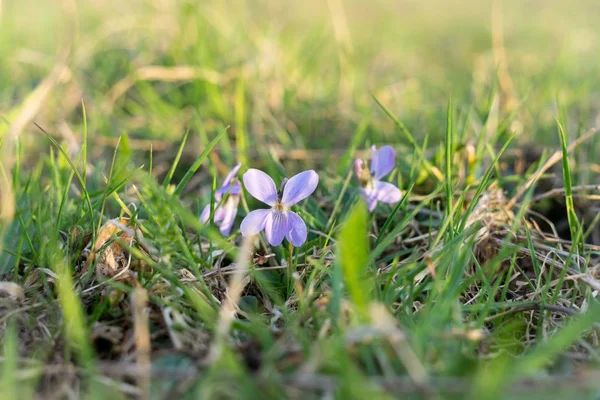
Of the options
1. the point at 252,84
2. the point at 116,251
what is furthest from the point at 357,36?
the point at 116,251

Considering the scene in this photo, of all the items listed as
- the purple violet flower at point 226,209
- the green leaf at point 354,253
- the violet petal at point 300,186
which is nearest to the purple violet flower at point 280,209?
the violet petal at point 300,186

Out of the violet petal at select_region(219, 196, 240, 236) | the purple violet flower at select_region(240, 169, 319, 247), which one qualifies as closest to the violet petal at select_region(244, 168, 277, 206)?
the purple violet flower at select_region(240, 169, 319, 247)

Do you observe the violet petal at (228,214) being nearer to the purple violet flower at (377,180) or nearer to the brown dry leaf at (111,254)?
the brown dry leaf at (111,254)

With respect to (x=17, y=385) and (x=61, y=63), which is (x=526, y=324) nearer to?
(x=17, y=385)

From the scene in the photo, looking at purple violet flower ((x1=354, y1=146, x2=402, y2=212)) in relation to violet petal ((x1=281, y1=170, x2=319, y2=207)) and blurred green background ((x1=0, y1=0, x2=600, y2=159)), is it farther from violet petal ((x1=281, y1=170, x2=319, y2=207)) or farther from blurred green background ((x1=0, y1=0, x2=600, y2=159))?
blurred green background ((x1=0, y1=0, x2=600, y2=159))

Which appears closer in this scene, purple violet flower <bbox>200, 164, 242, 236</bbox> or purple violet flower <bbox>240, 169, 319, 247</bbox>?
purple violet flower <bbox>240, 169, 319, 247</bbox>

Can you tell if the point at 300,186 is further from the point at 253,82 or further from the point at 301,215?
the point at 253,82

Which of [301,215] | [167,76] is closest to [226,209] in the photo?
[301,215]

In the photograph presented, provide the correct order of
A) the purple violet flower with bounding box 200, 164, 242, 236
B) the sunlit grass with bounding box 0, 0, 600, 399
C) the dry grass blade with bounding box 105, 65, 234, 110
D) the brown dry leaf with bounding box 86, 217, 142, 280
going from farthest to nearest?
the dry grass blade with bounding box 105, 65, 234, 110 → the purple violet flower with bounding box 200, 164, 242, 236 → the brown dry leaf with bounding box 86, 217, 142, 280 → the sunlit grass with bounding box 0, 0, 600, 399
